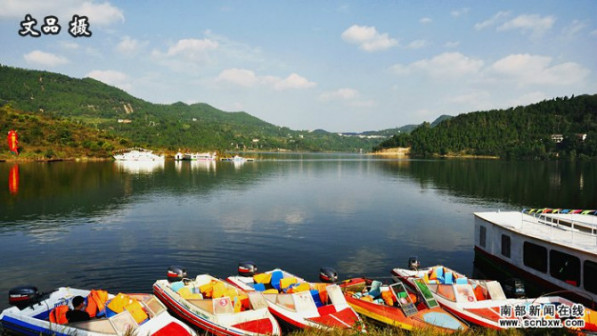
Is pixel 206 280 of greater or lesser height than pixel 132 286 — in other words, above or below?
above

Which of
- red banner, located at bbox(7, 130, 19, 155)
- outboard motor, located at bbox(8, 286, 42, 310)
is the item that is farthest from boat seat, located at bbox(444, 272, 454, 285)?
red banner, located at bbox(7, 130, 19, 155)

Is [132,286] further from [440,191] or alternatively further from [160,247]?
[440,191]

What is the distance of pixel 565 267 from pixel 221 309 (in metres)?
19.5

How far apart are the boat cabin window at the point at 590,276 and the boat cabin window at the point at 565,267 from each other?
524 mm

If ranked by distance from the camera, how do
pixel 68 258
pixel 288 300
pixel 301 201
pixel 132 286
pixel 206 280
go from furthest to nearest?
pixel 301 201, pixel 68 258, pixel 132 286, pixel 206 280, pixel 288 300

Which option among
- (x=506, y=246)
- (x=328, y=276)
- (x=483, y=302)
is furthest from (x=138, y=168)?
(x=483, y=302)

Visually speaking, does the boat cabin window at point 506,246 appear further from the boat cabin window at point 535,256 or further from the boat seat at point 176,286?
the boat seat at point 176,286

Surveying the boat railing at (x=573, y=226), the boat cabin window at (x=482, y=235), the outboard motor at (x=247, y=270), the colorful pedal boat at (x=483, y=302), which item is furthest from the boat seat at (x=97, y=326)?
the boat cabin window at (x=482, y=235)

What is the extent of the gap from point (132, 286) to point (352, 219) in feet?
104

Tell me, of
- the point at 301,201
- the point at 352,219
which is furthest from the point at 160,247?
the point at 301,201

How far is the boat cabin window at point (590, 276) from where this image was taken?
19991mm

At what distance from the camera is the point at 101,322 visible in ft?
52.7

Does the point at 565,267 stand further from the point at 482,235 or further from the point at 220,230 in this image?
the point at 220,230

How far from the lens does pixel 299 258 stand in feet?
108
